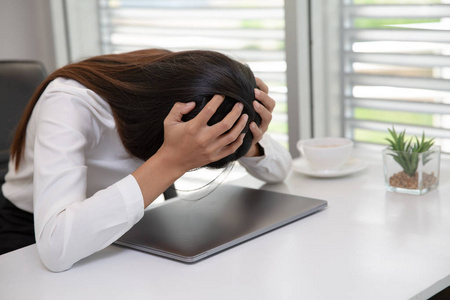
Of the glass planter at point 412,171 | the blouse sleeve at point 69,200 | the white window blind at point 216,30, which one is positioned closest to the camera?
the blouse sleeve at point 69,200

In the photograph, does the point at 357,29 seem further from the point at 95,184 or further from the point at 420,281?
the point at 420,281

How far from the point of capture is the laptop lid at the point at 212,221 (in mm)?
992

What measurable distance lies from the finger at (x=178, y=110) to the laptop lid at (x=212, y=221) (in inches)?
7.7

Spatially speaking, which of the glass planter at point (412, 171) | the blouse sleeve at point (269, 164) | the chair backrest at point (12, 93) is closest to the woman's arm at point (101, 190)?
the blouse sleeve at point (269, 164)

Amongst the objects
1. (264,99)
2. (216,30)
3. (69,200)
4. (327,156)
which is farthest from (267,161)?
(216,30)

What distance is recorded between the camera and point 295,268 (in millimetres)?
915

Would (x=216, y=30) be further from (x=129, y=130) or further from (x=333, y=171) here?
(x=129, y=130)

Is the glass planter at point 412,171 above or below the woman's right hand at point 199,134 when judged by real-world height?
below

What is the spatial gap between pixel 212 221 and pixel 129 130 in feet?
0.71

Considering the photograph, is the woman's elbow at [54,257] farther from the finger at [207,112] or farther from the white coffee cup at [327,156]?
the white coffee cup at [327,156]

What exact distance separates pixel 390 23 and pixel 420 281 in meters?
1.00

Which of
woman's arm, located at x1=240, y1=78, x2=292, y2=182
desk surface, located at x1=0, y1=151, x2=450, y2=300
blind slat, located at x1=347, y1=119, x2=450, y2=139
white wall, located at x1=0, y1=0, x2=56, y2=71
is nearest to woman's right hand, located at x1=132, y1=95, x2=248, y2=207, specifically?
desk surface, located at x1=0, y1=151, x2=450, y2=300

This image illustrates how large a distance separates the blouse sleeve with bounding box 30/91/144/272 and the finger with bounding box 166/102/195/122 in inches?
4.6

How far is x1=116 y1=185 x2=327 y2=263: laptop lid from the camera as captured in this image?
39.1 inches
